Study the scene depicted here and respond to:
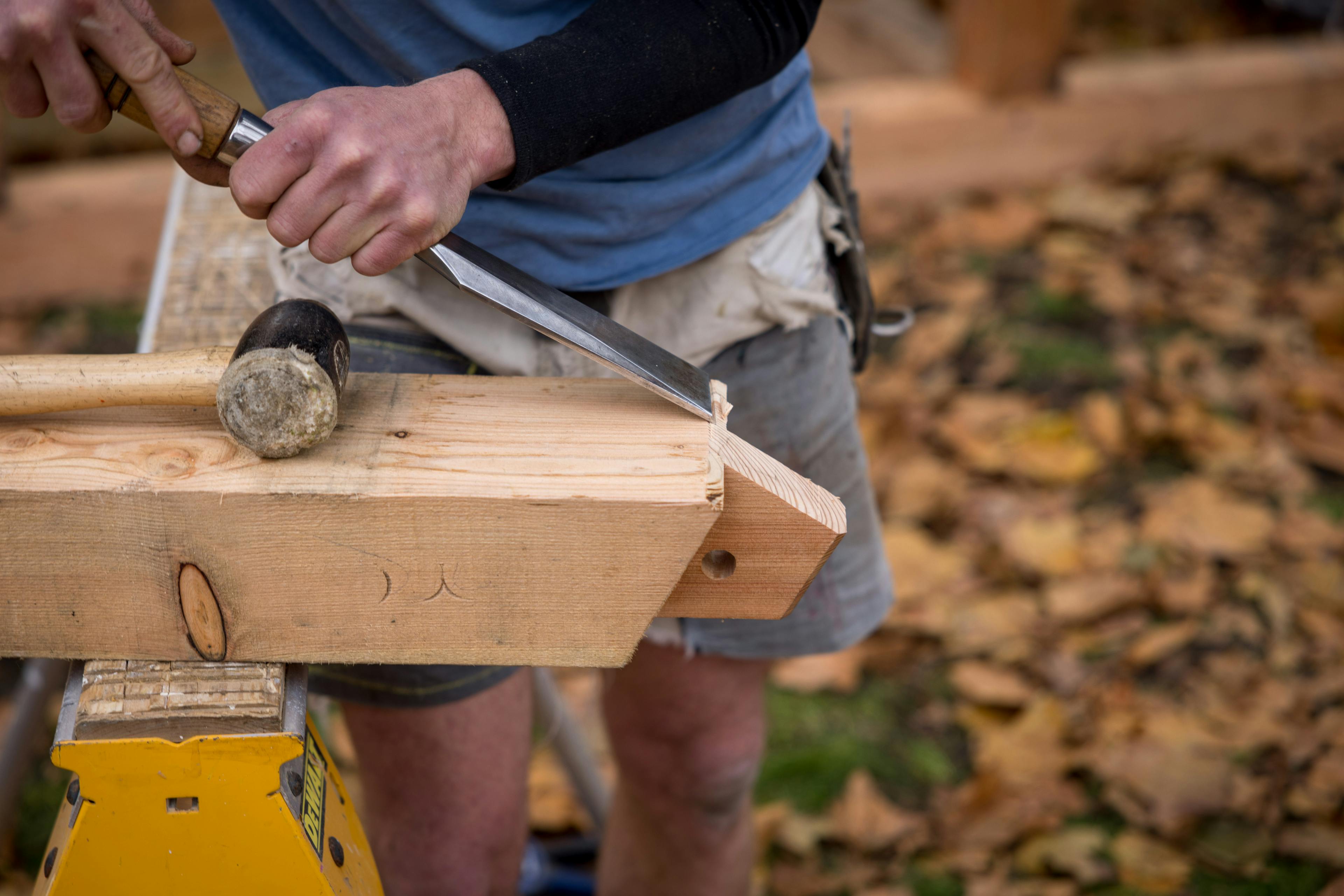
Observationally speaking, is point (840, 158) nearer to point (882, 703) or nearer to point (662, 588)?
point (662, 588)

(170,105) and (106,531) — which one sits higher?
(170,105)

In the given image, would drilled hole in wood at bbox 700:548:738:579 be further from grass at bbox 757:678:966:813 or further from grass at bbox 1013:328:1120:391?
grass at bbox 1013:328:1120:391

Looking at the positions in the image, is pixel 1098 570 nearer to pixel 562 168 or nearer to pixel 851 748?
pixel 851 748

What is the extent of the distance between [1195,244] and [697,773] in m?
2.70

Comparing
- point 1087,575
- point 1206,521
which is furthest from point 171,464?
point 1206,521

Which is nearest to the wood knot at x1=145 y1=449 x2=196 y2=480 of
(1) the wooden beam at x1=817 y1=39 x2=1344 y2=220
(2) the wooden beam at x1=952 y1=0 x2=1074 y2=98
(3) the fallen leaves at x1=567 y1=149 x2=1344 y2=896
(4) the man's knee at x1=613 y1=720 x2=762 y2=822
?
(4) the man's knee at x1=613 y1=720 x2=762 y2=822

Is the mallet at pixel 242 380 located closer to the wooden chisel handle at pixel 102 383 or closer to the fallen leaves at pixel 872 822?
the wooden chisel handle at pixel 102 383

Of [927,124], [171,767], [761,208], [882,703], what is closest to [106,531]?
[171,767]

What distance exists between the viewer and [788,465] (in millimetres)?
1382

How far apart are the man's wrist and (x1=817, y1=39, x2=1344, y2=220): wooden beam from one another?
2.72 metres

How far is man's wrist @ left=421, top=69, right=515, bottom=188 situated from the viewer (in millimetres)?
927

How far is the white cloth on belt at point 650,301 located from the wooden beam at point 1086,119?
7.68 feet

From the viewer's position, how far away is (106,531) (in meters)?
0.90

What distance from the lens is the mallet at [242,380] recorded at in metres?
0.87
